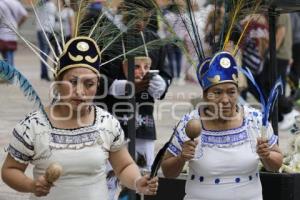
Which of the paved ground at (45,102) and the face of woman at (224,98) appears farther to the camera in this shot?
the paved ground at (45,102)

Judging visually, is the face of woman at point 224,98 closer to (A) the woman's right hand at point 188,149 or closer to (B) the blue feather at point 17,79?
(A) the woman's right hand at point 188,149

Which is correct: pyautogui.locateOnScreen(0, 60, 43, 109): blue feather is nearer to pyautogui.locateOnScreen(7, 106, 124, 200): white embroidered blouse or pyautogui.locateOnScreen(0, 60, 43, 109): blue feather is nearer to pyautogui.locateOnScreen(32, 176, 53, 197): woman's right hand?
pyautogui.locateOnScreen(7, 106, 124, 200): white embroidered blouse

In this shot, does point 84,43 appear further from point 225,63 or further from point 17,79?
point 225,63

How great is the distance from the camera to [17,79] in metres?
4.72

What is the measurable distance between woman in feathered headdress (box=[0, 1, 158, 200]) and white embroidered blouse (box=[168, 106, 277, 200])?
1.87ft

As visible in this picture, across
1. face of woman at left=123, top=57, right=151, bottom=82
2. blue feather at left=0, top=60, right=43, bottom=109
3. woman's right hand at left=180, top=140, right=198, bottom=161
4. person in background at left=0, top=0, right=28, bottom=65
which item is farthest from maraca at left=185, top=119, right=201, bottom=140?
face of woman at left=123, top=57, right=151, bottom=82

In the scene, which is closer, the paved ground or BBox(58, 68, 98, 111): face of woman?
BBox(58, 68, 98, 111): face of woman

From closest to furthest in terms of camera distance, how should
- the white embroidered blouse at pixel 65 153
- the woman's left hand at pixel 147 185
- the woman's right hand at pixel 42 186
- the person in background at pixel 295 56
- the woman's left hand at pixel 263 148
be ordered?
the woman's right hand at pixel 42 186 → the woman's left hand at pixel 147 185 → the white embroidered blouse at pixel 65 153 → the woman's left hand at pixel 263 148 → the person in background at pixel 295 56

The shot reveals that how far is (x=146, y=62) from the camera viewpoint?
22.7 feet

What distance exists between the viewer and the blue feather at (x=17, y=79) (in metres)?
4.69

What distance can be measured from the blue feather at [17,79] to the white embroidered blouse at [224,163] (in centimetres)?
82

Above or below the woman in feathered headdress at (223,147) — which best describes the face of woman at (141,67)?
above

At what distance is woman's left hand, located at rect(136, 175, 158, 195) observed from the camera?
14.1 ft

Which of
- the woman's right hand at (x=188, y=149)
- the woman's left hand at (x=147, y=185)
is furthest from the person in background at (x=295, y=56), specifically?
the woman's left hand at (x=147, y=185)
